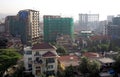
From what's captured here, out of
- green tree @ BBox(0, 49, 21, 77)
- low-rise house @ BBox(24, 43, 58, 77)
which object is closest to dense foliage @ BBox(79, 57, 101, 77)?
low-rise house @ BBox(24, 43, 58, 77)

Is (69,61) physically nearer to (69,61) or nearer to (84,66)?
(69,61)

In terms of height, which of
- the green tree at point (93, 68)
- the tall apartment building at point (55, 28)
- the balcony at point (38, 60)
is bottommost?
the green tree at point (93, 68)

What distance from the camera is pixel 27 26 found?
23.6 metres

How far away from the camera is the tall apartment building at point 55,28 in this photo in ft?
82.9

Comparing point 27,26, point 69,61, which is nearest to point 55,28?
point 27,26

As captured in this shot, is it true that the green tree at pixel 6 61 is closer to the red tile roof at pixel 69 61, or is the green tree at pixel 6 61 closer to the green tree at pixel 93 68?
the red tile roof at pixel 69 61

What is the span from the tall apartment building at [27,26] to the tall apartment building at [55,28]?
1180 mm

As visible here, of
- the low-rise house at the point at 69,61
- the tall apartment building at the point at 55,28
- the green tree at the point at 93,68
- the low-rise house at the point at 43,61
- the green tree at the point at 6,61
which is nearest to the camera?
the green tree at the point at 93,68

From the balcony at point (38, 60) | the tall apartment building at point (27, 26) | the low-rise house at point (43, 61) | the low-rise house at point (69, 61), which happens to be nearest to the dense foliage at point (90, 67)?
the low-rise house at point (69, 61)

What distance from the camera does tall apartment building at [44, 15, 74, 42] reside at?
25266mm

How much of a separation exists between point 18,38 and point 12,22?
350 cm

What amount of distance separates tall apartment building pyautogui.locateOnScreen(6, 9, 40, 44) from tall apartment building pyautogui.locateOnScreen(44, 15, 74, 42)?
1180 millimetres

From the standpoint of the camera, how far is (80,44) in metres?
23.2

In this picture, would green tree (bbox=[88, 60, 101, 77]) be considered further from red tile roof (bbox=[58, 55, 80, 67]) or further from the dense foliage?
red tile roof (bbox=[58, 55, 80, 67])
